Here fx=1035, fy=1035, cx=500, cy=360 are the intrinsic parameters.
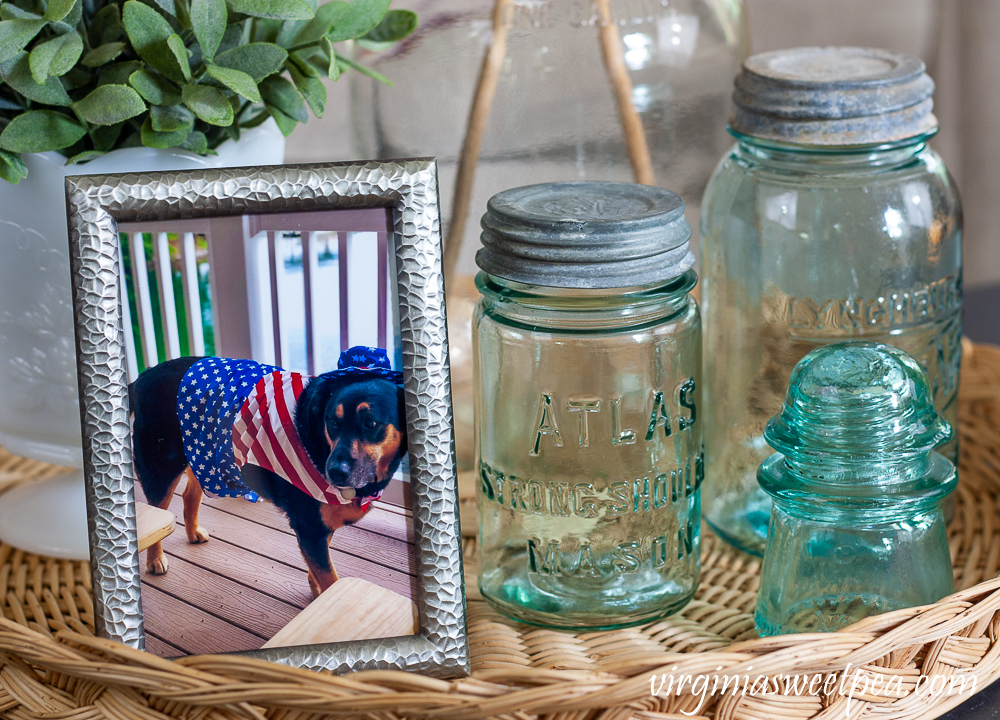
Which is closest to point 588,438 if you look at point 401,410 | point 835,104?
point 401,410

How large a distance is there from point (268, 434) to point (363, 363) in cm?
5

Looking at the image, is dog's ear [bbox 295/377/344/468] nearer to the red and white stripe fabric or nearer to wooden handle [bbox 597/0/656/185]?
the red and white stripe fabric

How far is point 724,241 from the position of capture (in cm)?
59

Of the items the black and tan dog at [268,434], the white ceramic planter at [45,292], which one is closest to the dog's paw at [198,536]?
the black and tan dog at [268,434]

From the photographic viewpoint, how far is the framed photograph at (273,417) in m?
0.43

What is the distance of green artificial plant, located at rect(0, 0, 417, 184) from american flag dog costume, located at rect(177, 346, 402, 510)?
11 cm

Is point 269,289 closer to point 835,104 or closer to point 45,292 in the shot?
point 45,292

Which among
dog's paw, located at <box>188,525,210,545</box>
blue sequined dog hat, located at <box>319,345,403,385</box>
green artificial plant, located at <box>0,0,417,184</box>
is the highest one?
green artificial plant, located at <box>0,0,417,184</box>

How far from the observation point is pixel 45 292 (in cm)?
53

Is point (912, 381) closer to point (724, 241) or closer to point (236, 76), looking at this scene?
point (724, 241)

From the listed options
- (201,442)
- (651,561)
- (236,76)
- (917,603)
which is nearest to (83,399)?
(201,442)

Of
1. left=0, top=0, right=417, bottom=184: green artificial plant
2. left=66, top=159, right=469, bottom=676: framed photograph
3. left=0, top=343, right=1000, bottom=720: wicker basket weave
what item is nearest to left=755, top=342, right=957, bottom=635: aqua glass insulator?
left=0, top=343, right=1000, bottom=720: wicker basket weave

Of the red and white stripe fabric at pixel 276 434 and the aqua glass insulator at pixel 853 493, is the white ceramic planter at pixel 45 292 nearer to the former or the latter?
the red and white stripe fabric at pixel 276 434

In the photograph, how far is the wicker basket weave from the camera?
0.40 metres
